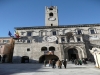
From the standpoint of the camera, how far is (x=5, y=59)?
3566 cm

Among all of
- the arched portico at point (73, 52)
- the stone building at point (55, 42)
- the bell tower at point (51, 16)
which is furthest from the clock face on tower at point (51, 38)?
the bell tower at point (51, 16)

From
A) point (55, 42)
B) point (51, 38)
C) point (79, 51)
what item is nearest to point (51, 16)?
point (51, 38)

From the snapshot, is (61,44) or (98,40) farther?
(98,40)

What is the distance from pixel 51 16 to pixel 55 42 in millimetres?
A: 14161

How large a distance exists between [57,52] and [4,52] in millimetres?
19400

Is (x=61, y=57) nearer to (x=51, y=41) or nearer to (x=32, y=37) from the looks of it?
(x=51, y=41)

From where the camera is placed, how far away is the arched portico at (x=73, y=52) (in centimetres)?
3127

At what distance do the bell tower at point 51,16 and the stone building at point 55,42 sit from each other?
3.75 meters

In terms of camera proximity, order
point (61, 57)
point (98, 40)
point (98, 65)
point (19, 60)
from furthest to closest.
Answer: point (98, 40), point (19, 60), point (61, 57), point (98, 65)

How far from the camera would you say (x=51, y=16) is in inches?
1705

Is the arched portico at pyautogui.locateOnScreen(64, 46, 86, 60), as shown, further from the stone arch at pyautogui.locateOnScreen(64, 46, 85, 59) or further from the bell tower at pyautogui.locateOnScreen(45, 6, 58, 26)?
the bell tower at pyautogui.locateOnScreen(45, 6, 58, 26)

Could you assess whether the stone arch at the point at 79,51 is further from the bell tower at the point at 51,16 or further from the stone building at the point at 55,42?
the bell tower at the point at 51,16

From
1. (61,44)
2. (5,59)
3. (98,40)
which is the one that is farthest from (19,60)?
(98,40)

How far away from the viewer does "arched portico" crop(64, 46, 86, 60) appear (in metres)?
31.3
